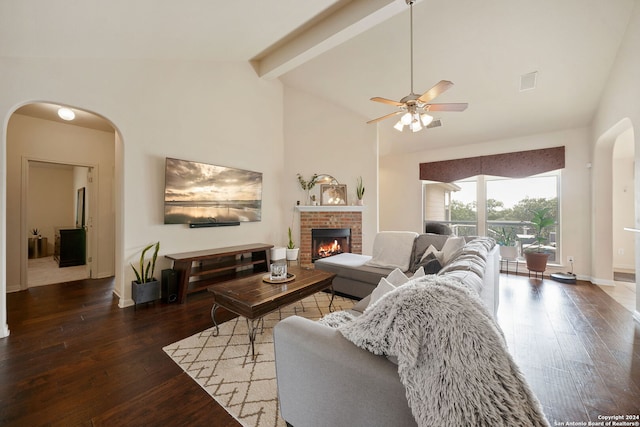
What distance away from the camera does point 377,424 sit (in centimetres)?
96

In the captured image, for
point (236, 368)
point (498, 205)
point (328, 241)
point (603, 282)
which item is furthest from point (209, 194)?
point (603, 282)

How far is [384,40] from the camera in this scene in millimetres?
3500

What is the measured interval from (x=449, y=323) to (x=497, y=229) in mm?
5660

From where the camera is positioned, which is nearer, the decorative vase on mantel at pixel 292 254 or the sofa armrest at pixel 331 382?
the sofa armrest at pixel 331 382

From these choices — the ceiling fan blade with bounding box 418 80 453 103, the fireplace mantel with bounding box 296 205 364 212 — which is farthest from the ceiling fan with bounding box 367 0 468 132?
the fireplace mantel with bounding box 296 205 364 212

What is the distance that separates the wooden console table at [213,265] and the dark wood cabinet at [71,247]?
3.21 m

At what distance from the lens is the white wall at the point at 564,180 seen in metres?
4.52

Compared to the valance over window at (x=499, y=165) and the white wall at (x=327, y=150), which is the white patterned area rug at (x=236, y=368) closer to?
the white wall at (x=327, y=150)

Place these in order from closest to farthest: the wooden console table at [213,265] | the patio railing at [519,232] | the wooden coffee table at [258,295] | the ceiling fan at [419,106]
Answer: the wooden coffee table at [258,295]
the ceiling fan at [419,106]
the wooden console table at [213,265]
the patio railing at [519,232]

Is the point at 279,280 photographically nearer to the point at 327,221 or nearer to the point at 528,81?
the point at 327,221

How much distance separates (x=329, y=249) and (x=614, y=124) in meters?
4.66

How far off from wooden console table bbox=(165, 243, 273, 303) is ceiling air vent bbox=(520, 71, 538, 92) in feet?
15.3

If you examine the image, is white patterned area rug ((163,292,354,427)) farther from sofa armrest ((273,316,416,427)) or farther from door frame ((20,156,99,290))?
door frame ((20,156,99,290))

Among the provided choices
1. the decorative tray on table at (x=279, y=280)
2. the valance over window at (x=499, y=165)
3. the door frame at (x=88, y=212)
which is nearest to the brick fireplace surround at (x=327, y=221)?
the valance over window at (x=499, y=165)
